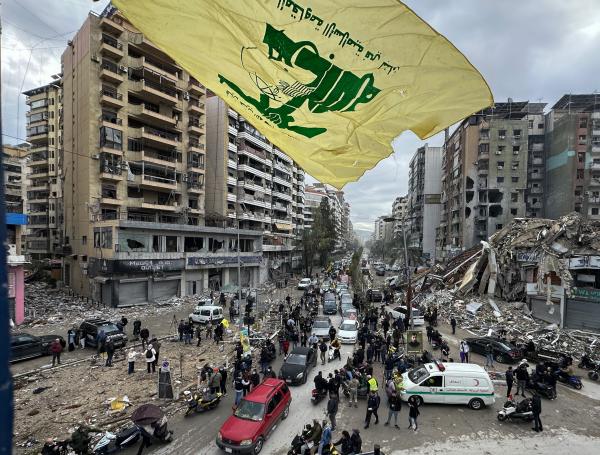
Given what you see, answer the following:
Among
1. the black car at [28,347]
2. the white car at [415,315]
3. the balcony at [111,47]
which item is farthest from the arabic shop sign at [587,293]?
the balcony at [111,47]

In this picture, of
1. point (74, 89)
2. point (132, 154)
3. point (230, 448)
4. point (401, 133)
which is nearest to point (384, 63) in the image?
point (401, 133)

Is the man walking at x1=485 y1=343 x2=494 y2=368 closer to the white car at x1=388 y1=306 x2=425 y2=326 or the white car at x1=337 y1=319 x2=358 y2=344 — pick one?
the white car at x1=337 y1=319 x2=358 y2=344

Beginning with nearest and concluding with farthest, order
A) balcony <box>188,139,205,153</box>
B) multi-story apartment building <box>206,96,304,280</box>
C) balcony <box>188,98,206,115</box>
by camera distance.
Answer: balcony <box>188,98,206,115</box> → balcony <box>188,139,205,153</box> → multi-story apartment building <box>206,96,304,280</box>

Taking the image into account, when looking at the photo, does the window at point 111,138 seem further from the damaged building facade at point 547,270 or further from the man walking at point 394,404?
the damaged building facade at point 547,270

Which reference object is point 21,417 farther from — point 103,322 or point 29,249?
point 29,249

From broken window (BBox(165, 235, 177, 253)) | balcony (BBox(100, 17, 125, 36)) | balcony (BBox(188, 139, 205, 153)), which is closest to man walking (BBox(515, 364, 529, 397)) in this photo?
broken window (BBox(165, 235, 177, 253))

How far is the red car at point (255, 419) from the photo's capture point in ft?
31.0

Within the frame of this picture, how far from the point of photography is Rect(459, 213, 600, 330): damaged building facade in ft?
78.6

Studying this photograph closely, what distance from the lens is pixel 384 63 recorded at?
3293mm

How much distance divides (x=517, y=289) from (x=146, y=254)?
34.9 m

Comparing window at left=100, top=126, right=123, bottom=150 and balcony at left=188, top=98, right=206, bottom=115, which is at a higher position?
balcony at left=188, top=98, right=206, bottom=115

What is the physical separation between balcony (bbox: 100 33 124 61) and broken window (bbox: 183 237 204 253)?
20.5 m

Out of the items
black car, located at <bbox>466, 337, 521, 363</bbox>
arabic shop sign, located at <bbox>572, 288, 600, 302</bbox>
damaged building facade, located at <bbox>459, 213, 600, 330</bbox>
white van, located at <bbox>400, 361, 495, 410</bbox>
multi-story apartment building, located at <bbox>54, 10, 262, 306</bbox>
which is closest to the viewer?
white van, located at <bbox>400, 361, 495, 410</bbox>

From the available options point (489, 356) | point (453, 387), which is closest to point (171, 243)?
point (489, 356)
